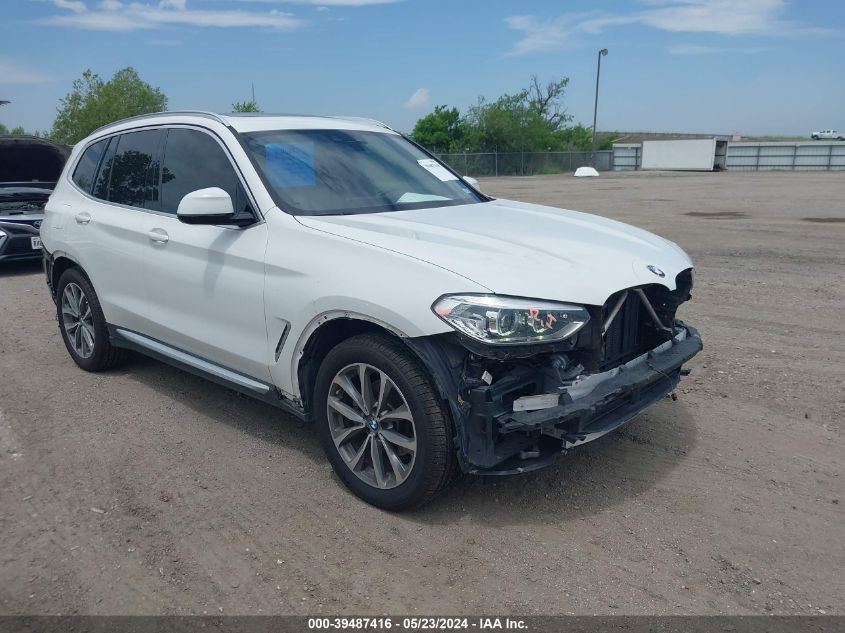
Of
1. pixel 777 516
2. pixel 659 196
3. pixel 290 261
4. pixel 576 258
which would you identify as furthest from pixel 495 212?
pixel 659 196

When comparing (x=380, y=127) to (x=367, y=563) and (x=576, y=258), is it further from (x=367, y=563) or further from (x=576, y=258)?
(x=367, y=563)

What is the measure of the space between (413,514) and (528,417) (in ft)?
2.84

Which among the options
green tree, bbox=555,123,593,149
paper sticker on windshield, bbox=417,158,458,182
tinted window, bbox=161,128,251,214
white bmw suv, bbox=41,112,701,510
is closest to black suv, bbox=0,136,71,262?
white bmw suv, bbox=41,112,701,510

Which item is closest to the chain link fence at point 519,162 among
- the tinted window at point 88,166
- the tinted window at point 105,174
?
the tinted window at point 88,166

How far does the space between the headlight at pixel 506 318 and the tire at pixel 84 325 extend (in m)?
3.41

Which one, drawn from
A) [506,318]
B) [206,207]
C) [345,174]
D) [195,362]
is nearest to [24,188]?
[195,362]

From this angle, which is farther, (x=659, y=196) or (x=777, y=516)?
(x=659, y=196)

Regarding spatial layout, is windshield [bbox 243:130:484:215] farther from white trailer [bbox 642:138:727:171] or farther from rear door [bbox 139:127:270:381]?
white trailer [bbox 642:138:727:171]

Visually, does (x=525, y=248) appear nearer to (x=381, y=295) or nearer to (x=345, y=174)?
(x=381, y=295)

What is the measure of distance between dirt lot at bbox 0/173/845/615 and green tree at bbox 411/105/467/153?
55322mm

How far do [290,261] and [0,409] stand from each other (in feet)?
9.15

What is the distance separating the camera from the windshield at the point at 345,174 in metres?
4.14

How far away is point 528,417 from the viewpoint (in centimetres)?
313

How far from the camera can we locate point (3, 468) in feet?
13.8
